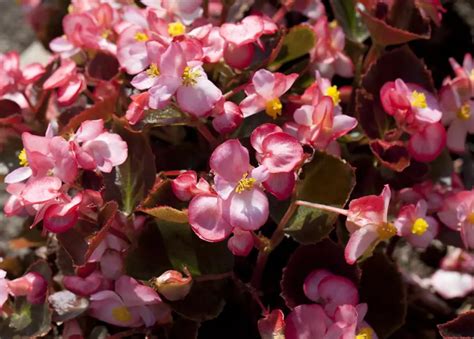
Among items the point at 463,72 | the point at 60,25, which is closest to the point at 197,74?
the point at 463,72

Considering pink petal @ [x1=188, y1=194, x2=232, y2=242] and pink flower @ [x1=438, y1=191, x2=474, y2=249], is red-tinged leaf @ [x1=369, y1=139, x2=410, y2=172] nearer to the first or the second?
pink flower @ [x1=438, y1=191, x2=474, y2=249]

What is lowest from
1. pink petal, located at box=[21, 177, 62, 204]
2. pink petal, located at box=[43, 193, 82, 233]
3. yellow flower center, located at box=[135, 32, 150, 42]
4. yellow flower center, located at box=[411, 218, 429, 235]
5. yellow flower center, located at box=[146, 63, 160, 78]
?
yellow flower center, located at box=[411, 218, 429, 235]

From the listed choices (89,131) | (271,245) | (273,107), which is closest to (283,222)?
(271,245)

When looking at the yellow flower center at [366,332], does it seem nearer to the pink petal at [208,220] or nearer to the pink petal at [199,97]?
the pink petal at [208,220]

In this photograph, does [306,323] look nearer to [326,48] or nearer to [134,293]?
[134,293]

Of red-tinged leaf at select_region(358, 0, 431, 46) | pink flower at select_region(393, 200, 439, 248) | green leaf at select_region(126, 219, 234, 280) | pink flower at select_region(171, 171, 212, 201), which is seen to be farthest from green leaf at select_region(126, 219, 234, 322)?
red-tinged leaf at select_region(358, 0, 431, 46)

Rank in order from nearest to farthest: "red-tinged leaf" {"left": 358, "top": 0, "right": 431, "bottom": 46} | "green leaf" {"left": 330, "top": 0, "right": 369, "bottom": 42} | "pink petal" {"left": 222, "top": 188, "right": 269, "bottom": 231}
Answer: "pink petal" {"left": 222, "top": 188, "right": 269, "bottom": 231} < "red-tinged leaf" {"left": 358, "top": 0, "right": 431, "bottom": 46} < "green leaf" {"left": 330, "top": 0, "right": 369, "bottom": 42}

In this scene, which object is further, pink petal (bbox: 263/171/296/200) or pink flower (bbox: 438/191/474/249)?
pink flower (bbox: 438/191/474/249)
